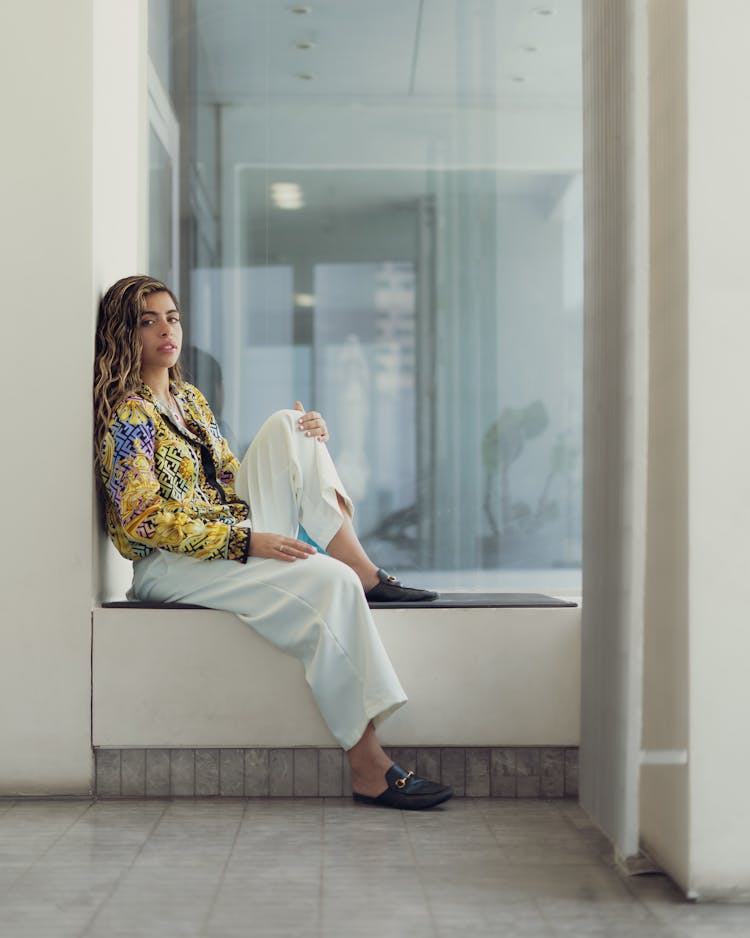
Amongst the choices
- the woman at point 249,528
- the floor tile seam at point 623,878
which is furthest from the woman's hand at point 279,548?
the floor tile seam at point 623,878

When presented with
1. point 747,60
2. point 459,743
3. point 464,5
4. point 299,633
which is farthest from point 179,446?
point 464,5

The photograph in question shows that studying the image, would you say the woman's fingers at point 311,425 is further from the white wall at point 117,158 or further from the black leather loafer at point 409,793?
the black leather loafer at point 409,793

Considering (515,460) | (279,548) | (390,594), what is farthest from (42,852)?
(515,460)

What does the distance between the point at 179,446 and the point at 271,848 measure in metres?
1.10

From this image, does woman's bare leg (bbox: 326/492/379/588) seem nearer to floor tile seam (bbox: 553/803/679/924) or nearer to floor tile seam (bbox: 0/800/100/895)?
floor tile seam (bbox: 553/803/679/924)

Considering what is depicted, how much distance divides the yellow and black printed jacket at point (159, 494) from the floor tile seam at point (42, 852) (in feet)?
2.14

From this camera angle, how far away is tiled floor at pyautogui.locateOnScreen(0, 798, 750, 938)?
196 centimetres

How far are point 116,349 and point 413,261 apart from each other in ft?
4.36

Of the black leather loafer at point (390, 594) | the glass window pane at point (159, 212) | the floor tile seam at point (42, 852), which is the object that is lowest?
the floor tile seam at point (42, 852)

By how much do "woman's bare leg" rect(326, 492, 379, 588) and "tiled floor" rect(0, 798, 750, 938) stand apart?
0.61m

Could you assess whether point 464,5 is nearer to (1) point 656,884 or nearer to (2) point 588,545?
(2) point 588,545

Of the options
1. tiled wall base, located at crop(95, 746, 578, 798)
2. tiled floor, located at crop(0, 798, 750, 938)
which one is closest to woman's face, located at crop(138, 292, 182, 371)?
tiled wall base, located at crop(95, 746, 578, 798)

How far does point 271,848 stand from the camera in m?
2.45

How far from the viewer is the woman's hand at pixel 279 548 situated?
115 inches
